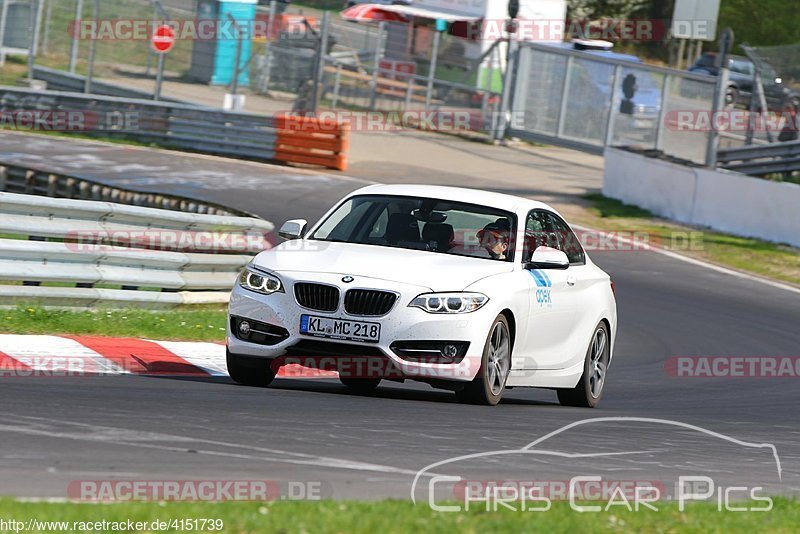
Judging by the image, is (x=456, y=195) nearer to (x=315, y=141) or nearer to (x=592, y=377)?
(x=592, y=377)

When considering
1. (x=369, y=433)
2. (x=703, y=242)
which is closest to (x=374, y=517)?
(x=369, y=433)

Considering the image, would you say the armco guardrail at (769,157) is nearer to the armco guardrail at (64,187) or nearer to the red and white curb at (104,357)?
the armco guardrail at (64,187)

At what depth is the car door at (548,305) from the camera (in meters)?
9.80

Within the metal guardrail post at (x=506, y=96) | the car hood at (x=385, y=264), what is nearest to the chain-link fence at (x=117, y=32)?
the metal guardrail post at (x=506, y=96)

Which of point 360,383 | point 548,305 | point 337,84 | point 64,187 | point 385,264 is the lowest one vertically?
point 64,187

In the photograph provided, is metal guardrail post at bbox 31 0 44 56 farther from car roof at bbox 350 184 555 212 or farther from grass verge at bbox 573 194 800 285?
car roof at bbox 350 184 555 212

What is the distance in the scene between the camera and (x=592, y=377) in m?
11.0

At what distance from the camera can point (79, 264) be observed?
12047mm

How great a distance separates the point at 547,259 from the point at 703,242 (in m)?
15.2

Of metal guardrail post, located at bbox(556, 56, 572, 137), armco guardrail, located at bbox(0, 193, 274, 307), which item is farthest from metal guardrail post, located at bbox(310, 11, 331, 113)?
armco guardrail, located at bbox(0, 193, 274, 307)

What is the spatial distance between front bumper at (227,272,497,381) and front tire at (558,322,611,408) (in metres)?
2.04

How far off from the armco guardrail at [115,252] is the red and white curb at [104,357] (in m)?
1.04

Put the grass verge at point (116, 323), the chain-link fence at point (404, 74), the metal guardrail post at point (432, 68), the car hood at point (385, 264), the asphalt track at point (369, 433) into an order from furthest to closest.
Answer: the metal guardrail post at point (432, 68)
the chain-link fence at point (404, 74)
the grass verge at point (116, 323)
the car hood at point (385, 264)
the asphalt track at point (369, 433)

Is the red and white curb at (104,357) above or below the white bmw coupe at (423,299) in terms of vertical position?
below
